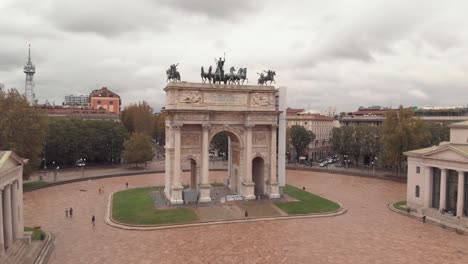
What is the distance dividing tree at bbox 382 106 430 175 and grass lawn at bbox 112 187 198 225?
3727cm

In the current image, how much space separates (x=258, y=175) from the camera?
48.2 metres

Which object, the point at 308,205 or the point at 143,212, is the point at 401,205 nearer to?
the point at 308,205

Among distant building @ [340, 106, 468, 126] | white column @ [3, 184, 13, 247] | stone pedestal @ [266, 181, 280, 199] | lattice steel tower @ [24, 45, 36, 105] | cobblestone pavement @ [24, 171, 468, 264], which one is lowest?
cobblestone pavement @ [24, 171, 468, 264]

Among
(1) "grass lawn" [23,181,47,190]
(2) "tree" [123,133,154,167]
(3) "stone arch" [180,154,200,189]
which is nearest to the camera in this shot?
(3) "stone arch" [180,154,200,189]

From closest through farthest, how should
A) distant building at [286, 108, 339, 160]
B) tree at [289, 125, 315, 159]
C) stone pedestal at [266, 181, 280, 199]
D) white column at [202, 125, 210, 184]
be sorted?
1. white column at [202, 125, 210, 184]
2. stone pedestal at [266, 181, 280, 199]
3. tree at [289, 125, 315, 159]
4. distant building at [286, 108, 339, 160]

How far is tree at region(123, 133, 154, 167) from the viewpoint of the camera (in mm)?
68812

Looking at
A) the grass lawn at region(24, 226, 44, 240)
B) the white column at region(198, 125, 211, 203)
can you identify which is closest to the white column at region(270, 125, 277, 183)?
the white column at region(198, 125, 211, 203)

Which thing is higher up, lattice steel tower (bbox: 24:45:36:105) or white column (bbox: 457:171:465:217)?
lattice steel tower (bbox: 24:45:36:105)

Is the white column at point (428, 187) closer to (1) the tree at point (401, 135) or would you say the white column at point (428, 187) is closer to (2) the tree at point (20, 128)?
(1) the tree at point (401, 135)

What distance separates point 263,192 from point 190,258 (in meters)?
23.0

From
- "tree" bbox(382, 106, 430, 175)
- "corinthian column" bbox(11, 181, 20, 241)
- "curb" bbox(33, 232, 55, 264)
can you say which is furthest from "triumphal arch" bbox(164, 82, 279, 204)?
"tree" bbox(382, 106, 430, 175)

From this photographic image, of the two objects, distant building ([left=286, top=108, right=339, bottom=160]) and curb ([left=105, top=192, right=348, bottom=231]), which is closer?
curb ([left=105, top=192, right=348, bottom=231])

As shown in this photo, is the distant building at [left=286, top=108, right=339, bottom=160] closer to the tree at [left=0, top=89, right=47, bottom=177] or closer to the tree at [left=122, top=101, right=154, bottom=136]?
the tree at [left=122, top=101, right=154, bottom=136]

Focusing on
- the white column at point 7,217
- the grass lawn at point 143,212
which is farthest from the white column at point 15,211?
the grass lawn at point 143,212
